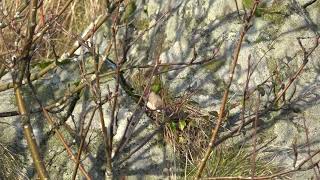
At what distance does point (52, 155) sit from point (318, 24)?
7.61 feet

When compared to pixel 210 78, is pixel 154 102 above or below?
below

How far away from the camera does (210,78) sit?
14.3 ft

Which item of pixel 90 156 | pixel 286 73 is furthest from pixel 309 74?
pixel 90 156

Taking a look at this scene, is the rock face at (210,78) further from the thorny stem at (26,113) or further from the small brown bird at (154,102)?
the thorny stem at (26,113)

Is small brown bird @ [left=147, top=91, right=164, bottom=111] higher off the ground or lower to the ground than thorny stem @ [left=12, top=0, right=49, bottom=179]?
higher

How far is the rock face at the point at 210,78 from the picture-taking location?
3826mm

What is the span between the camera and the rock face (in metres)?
3.83

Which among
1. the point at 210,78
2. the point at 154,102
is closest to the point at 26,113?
the point at 154,102

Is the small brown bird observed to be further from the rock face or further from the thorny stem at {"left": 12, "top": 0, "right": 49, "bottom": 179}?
the thorny stem at {"left": 12, "top": 0, "right": 49, "bottom": 179}

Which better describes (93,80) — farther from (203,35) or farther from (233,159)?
(203,35)

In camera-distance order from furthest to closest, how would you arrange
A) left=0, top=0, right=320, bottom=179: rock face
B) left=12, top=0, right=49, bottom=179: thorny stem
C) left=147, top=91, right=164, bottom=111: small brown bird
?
left=147, top=91, right=164, bottom=111: small brown bird
left=0, top=0, right=320, bottom=179: rock face
left=12, top=0, right=49, bottom=179: thorny stem

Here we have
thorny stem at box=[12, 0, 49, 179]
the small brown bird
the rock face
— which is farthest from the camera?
the small brown bird

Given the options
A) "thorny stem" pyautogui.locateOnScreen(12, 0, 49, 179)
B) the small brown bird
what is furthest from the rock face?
"thorny stem" pyautogui.locateOnScreen(12, 0, 49, 179)

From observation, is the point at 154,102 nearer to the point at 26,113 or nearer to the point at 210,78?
the point at 210,78
